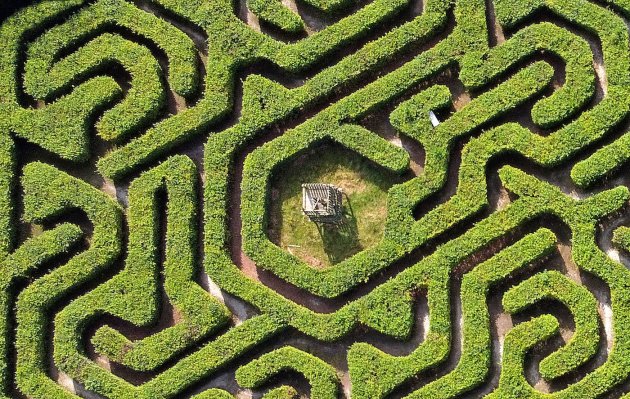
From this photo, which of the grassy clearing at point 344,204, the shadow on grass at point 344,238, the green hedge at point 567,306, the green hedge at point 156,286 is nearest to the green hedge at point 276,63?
the green hedge at point 156,286

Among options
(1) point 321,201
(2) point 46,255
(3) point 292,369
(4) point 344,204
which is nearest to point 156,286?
(2) point 46,255

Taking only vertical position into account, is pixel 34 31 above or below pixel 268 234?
above

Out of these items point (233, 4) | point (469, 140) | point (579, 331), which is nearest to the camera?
point (579, 331)

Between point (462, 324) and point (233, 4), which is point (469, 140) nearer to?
point (462, 324)

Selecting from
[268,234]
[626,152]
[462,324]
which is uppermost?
[626,152]

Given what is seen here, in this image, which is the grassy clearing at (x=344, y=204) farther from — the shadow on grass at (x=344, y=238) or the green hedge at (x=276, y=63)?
the green hedge at (x=276, y=63)

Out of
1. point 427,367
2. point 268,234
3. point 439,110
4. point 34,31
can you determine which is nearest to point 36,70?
point 34,31

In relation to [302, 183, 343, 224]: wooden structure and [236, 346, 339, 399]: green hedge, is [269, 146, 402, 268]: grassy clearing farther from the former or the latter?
[236, 346, 339, 399]: green hedge
